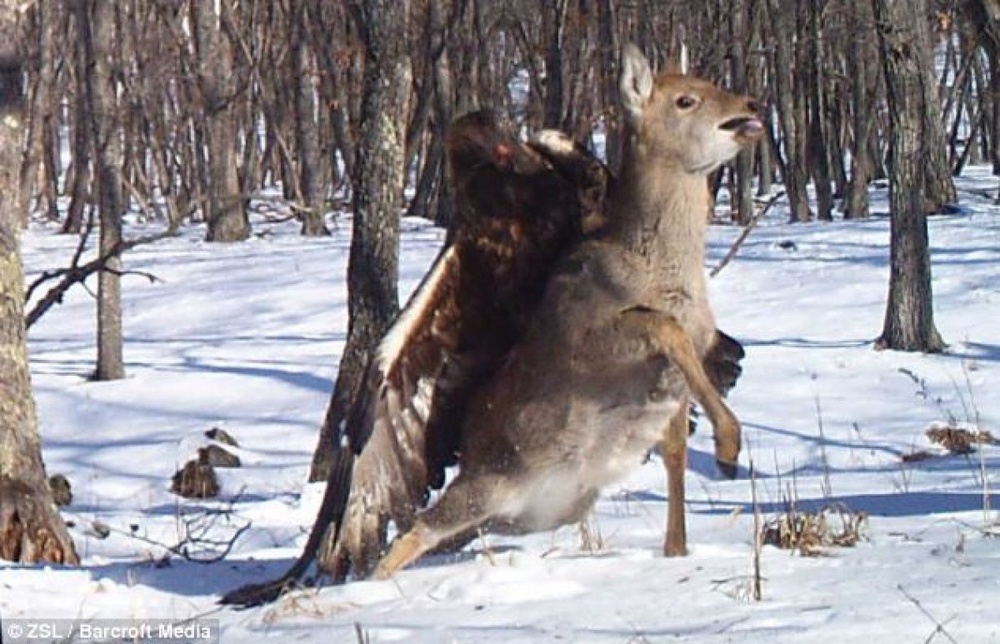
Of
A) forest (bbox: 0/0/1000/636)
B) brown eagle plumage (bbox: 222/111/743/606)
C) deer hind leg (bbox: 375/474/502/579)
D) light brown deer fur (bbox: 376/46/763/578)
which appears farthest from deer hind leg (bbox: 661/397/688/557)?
forest (bbox: 0/0/1000/636)

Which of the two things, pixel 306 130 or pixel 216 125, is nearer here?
pixel 216 125

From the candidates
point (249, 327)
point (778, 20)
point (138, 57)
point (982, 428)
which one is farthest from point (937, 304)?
point (138, 57)

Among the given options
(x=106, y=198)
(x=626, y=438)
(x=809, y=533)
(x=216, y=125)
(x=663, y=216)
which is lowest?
(x=809, y=533)

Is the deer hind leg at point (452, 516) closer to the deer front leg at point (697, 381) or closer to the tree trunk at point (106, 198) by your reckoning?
the deer front leg at point (697, 381)

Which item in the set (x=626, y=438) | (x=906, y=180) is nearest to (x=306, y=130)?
(x=906, y=180)

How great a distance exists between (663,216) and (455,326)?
82cm

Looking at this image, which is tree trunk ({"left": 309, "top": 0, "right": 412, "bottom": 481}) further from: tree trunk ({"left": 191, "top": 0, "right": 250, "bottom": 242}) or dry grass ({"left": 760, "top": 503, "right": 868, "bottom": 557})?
tree trunk ({"left": 191, "top": 0, "right": 250, "bottom": 242})

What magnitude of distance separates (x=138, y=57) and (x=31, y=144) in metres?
14.0

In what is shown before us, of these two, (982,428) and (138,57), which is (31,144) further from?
(982,428)

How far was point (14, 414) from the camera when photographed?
7.77 meters

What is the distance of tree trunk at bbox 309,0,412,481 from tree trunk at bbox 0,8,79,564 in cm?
223

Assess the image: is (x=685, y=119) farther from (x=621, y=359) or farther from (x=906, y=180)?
(x=906, y=180)

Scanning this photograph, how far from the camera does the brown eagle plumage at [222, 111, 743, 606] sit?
6109 millimetres

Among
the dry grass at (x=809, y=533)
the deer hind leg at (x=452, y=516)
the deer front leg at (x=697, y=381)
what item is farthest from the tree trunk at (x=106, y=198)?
the dry grass at (x=809, y=533)
